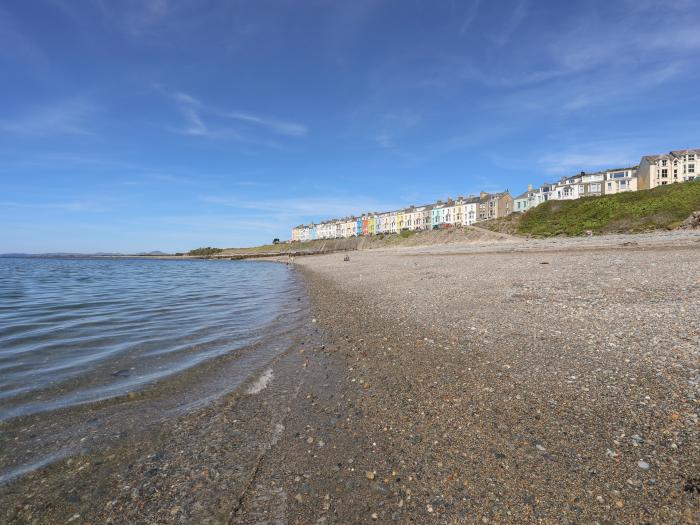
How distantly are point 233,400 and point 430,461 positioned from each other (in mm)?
3549

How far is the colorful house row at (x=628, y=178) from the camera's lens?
78.8 metres

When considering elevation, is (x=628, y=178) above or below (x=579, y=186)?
above

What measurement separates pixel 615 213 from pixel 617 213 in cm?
35

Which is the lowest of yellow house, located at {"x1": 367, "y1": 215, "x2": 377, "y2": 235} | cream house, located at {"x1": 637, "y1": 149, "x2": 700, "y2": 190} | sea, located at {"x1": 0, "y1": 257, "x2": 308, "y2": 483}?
sea, located at {"x1": 0, "y1": 257, "x2": 308, "y2": 483}

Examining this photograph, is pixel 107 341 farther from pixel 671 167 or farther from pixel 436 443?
pixel 671 167

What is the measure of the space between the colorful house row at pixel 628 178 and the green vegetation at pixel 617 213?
19.6 m

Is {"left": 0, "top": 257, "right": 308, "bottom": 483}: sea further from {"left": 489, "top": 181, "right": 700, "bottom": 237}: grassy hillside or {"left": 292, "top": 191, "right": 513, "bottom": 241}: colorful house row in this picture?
{"left": 292, "top": 191, "right": 513, "bottom": 241}: colorful house row

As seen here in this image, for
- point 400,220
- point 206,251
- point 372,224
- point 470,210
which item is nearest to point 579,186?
point 470,210

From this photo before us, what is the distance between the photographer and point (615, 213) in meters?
49.7

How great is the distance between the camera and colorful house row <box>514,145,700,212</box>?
7875 cm

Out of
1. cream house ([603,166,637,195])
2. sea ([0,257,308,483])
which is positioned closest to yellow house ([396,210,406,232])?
cream house ([603,166,637,195])

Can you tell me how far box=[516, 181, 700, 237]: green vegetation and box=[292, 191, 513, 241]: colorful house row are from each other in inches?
1150

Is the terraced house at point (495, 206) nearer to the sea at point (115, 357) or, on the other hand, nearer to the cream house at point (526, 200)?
the cream house at point (526, 200)

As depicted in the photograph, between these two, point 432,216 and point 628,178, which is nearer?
point 628,178
